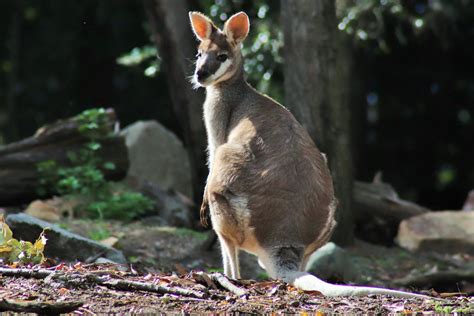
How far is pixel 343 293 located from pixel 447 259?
5708 mm

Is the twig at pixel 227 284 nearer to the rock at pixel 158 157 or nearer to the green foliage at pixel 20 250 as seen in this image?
the green foliage at pixel 20 250

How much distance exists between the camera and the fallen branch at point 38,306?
4.48 m

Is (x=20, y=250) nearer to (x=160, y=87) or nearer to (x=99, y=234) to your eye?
(x=99, y=234)

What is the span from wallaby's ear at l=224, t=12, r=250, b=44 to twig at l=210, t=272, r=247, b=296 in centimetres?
273

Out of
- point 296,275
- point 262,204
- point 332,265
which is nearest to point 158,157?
point 332,265

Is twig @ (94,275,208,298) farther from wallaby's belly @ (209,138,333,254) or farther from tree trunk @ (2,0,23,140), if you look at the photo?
tree trunk @ (2,0,23,140)

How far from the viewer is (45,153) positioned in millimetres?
10742

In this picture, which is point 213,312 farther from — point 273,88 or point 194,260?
point 273,88

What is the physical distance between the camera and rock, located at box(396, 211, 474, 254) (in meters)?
11.0

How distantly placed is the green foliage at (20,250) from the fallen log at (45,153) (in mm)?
4309

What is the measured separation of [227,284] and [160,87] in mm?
12207

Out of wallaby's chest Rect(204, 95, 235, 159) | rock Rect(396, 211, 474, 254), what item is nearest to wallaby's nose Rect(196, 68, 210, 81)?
wallaby's chest Rect(204, 95, 235, 159)

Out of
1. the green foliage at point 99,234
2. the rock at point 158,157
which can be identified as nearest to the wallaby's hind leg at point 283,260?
the green foliage at point 99,234

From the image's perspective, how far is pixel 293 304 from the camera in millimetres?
5035
